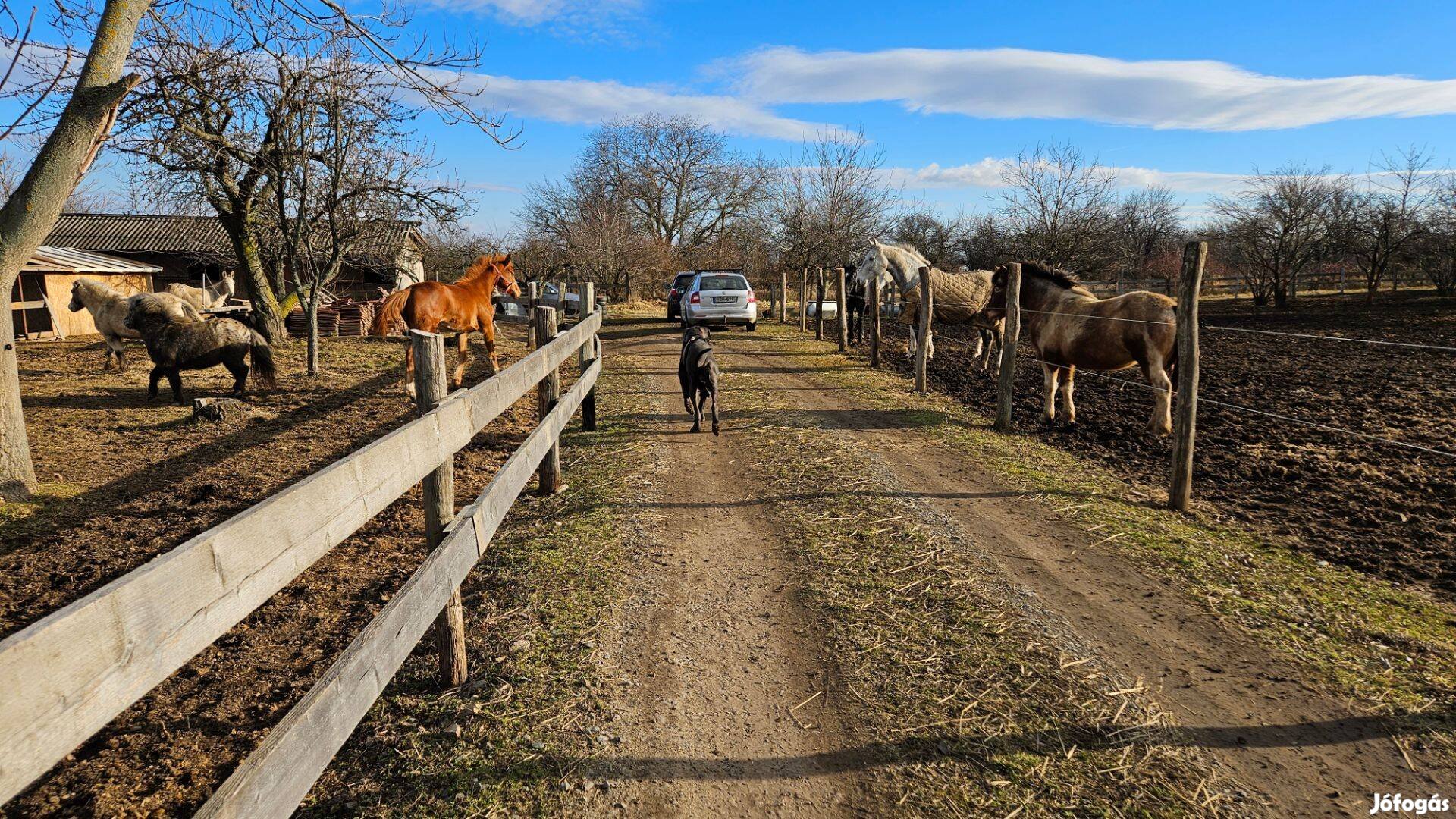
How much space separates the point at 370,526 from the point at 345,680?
12.7ft

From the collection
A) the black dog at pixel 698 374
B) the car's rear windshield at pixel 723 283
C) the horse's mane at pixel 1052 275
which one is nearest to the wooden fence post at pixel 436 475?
the black dog at pixel 698 374

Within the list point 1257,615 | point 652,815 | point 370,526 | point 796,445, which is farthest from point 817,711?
point 796,445

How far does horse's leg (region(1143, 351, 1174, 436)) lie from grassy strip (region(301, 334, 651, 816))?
571cm

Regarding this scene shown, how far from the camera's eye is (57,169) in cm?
582

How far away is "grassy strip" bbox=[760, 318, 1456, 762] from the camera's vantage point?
3.11 meters

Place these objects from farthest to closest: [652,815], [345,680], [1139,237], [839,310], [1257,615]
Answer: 1. [1139,237]
2. [839,310]
3. [1257,615]
4. [652,815]
5. [345,680]

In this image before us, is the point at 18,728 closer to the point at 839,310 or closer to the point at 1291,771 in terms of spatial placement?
the point at 1291,771

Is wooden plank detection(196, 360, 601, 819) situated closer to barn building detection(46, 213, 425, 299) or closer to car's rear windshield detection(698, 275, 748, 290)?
car's rear windshield detection(698, 275, 748, 290)

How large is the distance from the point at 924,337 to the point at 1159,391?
393 centimetres

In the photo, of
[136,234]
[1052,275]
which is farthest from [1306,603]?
[136,234]

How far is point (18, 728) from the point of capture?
3.34 feet

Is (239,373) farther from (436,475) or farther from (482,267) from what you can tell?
(436,475)

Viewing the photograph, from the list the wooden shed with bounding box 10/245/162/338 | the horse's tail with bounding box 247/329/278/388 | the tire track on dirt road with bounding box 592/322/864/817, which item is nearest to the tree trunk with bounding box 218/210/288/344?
the horse's tail with bounding box 247/329/278/388

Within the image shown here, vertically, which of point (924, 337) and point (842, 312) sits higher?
point (842, 312)
